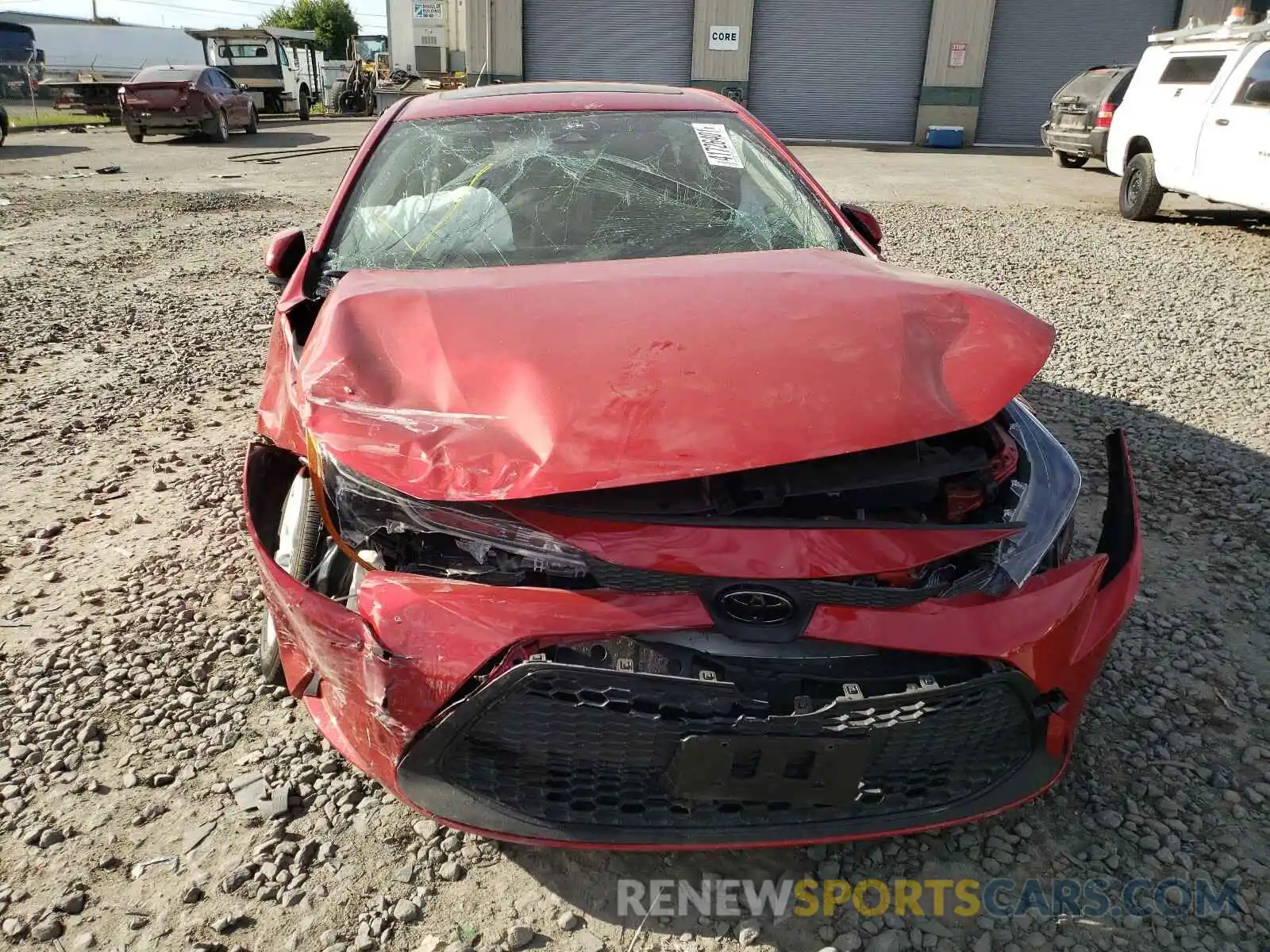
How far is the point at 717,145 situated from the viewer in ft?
10.5

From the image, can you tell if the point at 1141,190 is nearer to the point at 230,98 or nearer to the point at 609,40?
the point at 609,40

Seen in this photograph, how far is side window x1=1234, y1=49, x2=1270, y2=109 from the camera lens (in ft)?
25.7

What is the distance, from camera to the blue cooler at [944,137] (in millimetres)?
20016

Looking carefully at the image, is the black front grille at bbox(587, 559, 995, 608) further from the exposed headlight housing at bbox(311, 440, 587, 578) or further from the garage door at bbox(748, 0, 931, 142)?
the garage door at bbox(748, 0, 931, 142)

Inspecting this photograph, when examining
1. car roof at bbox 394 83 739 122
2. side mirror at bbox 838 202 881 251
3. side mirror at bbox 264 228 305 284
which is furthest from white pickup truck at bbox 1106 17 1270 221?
Result: side mirror at bbox 264 228 305 284

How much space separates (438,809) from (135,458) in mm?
2845

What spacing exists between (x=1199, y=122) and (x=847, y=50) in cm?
1370

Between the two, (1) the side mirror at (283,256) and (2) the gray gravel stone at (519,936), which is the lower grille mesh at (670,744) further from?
(1) the side mirror at (283,256)

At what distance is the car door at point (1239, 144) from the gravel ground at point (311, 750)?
13.0 feet

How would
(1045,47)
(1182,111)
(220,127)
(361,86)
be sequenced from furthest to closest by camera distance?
(361,86) < (1045,47) < (220,127) < (1182,111)

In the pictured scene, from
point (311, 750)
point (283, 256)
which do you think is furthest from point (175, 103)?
point (311, 750)

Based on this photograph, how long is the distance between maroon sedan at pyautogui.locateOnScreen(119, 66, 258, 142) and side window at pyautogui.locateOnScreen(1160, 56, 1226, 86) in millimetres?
15217

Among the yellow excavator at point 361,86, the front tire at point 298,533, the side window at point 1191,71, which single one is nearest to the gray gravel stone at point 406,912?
the front tire at point 298,533

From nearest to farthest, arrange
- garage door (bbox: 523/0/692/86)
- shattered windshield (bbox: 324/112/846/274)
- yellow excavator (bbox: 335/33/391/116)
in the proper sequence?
shattered windshield (bbox: 324/112/846/274) < garage door (bbox: 523/0/692/86) < yellow excavator (bbox: 335/33/391/116)
